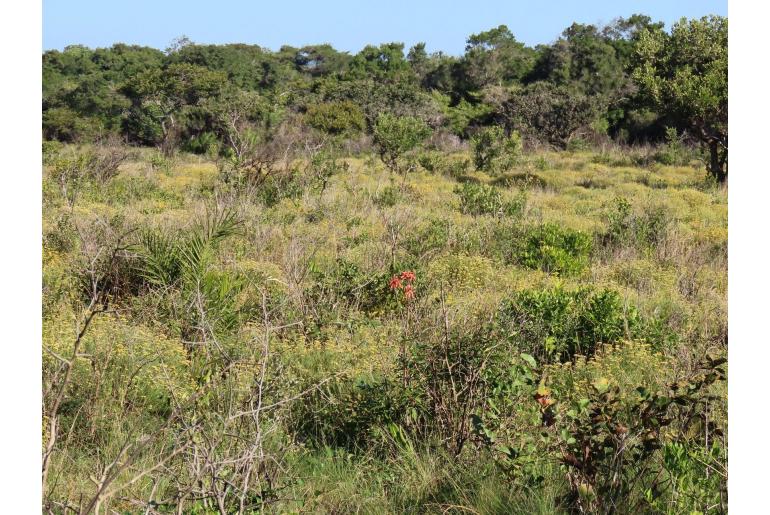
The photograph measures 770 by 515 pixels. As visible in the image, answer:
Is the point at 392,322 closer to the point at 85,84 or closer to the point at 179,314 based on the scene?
the point at 179,314

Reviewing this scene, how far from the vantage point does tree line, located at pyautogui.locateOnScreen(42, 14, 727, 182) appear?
19844 millimetres

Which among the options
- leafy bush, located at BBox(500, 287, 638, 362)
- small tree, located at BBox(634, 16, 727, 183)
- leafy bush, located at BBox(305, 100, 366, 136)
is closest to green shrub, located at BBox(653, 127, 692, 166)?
small tree, located at BBox(634, 16, 727, 183)

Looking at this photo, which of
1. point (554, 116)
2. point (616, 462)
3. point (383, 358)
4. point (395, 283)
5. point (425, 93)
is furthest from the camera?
point (425, 93)

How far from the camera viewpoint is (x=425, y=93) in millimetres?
37469

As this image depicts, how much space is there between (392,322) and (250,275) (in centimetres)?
170

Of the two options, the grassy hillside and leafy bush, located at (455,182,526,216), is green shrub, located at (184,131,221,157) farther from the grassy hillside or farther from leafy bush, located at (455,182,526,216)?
leafy bush, located at (455,182,526,216)

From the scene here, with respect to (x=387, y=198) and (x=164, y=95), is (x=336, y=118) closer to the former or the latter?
(x=164, y=95)

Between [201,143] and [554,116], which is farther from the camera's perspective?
[554,116]

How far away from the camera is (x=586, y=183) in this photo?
18.1 m

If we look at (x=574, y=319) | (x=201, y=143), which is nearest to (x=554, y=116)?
(x=201, y=143)

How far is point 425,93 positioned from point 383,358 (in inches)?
1317

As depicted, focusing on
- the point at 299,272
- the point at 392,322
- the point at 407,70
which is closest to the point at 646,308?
the point at 392,322

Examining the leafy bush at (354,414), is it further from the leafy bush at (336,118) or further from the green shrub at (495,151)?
the leafy bush at (336,118)
